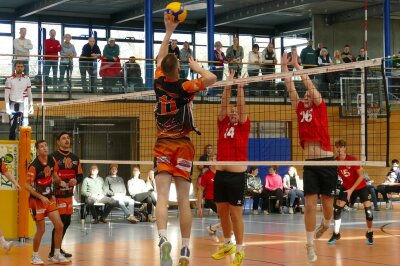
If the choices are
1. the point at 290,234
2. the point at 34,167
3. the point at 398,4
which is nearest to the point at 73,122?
the point at 290,234

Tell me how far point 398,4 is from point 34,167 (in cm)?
2656

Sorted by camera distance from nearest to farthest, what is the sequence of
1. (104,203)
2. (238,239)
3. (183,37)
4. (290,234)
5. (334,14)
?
(238,239) → (290,234) → (104,203) → (334,14) → (183,37)

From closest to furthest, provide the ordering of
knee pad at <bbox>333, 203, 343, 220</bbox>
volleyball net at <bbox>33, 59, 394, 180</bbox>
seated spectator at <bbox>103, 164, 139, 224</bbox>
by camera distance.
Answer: knee pad at <bbox>333, 203, 343, 220</bbox> → seated spectator at <bbox>103, 164, 139, 224</bbox> → volleyball net at <bbox>33, 59, 394, 180</bbox>

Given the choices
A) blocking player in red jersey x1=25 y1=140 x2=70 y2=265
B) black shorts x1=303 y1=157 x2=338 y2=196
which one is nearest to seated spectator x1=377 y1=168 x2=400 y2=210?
black shorts x1=303 y1=157 x2=338 y2=196

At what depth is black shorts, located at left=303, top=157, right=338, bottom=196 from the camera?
438 inches

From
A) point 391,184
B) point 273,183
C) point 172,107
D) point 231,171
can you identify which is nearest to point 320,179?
point 231,171

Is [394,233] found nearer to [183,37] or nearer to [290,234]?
[290,234]

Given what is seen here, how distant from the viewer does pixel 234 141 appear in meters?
11.2

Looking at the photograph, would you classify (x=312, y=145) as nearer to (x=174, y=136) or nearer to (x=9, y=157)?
(x=174, y=136)

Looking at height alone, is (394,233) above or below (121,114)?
below

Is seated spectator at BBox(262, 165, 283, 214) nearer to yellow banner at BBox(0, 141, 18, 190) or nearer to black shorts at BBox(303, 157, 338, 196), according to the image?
yellow banner at BBox(0, 141, 18, 190)

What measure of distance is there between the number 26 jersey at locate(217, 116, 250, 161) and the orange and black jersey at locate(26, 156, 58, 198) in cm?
303

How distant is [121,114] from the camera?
2494cm

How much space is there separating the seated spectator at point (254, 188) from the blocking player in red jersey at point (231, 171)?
13.4m
